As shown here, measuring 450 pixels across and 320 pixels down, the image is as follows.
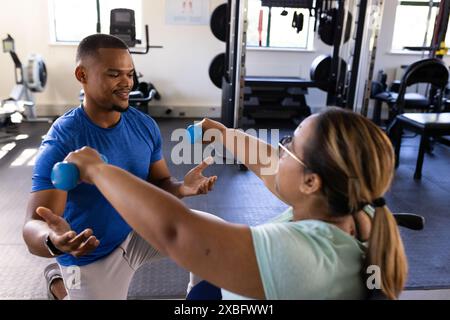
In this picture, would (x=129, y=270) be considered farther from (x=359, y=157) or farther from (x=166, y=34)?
(x=166, y=34)

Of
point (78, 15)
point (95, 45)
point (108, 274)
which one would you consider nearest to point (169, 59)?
point (78, 15)

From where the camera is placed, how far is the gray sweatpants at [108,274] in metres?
1.37

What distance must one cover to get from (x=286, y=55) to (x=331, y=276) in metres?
5.81

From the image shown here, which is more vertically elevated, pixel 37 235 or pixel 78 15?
pixel 78 15

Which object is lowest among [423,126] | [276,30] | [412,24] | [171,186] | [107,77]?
[423,126]

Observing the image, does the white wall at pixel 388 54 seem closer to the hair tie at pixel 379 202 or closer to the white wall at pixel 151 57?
the white wall at pixel 151 57

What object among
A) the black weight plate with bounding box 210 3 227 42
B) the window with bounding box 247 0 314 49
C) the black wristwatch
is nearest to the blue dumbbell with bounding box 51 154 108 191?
the black wristwatch

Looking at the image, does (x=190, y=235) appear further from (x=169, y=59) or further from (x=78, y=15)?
(x=78, y=15)

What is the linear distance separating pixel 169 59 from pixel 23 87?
2.03 meters

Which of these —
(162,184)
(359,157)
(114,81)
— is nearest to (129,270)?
(162,184)

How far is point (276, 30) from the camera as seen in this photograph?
20.7 ft

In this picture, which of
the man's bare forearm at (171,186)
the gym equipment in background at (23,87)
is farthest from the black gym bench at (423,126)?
the gym equipment in background at (23,87)

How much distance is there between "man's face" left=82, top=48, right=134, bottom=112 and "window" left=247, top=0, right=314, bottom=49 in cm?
500

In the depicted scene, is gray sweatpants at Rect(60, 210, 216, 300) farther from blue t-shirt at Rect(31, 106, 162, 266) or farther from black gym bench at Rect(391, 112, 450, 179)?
black gym bench at Rect(391, 112, 450, 179)
